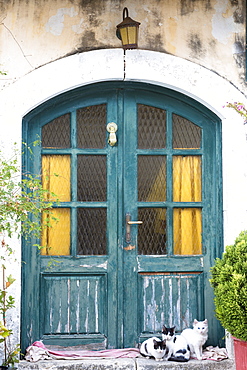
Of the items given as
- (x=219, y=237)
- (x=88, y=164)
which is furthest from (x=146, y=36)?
(x=219, y=237)

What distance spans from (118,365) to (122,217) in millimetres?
1343

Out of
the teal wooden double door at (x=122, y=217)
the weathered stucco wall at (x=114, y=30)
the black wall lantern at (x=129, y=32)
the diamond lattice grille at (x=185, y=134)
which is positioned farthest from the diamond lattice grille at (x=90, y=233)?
the black wall lantern at (x=129, y=32)

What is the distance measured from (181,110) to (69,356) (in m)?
2.55

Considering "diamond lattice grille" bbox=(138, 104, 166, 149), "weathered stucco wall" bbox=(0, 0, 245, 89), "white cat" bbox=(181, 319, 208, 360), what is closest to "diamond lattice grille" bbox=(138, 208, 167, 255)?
"diamond lattice grille" bbox=(138, 104, 166, 149)

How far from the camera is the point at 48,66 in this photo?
488 cm

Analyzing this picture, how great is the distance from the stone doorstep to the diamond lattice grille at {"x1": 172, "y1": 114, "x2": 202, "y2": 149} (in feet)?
6.59

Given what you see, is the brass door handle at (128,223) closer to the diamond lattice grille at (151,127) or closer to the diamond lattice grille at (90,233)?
the diamond lattice grille at (90,233)

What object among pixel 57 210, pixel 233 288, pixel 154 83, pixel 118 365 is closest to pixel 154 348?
pixel 118 365

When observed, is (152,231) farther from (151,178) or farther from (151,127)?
(151,127)

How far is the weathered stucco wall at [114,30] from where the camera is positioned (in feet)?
16.1

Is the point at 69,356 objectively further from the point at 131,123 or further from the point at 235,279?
the point at 131,123

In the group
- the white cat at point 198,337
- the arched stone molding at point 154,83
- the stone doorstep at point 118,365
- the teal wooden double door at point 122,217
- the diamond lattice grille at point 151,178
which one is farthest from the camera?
the diamond lattice grille at point 151,178

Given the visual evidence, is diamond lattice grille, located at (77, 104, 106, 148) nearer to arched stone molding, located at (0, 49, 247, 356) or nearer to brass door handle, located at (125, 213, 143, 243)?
arched stone molding, located at (0, 49, 247, 356)

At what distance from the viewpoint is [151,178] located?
16.6 feet
